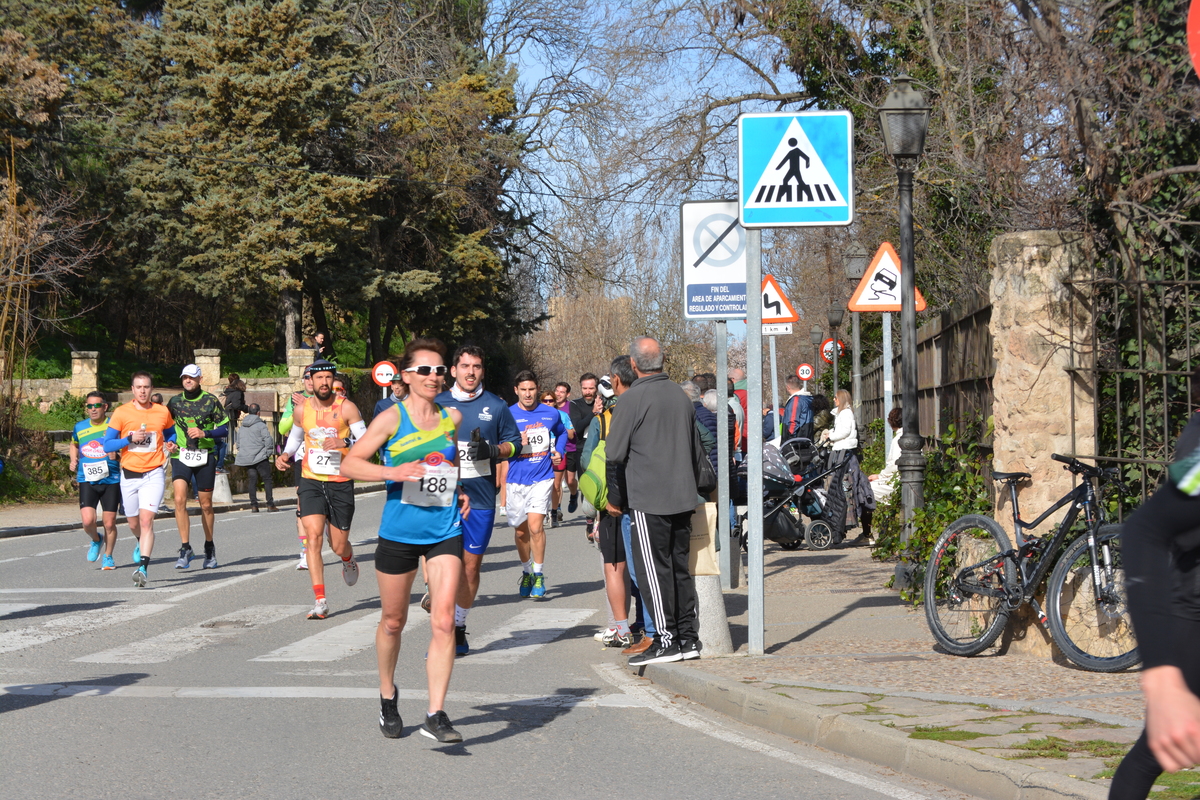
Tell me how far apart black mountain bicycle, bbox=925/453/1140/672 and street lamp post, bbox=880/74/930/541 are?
2.58m

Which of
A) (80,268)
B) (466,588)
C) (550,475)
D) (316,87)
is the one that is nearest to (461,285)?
(316,87)

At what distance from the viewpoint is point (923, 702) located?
649 centimetres

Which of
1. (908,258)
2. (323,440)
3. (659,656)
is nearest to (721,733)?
(659,656)

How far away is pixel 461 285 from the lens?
45125 millimetres

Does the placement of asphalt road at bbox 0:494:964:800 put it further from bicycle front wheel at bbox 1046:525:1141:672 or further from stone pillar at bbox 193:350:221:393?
stone pillar at bbox 193:350:221:393

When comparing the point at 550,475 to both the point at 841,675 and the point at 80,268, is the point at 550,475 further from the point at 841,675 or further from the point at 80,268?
the point at 80,268

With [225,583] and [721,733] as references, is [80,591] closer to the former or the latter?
[225,583]

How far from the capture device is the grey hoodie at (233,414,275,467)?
2267 centimetres

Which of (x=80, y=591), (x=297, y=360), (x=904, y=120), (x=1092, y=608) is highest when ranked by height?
(x=904, y=120)

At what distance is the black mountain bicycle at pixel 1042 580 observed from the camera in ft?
23.5

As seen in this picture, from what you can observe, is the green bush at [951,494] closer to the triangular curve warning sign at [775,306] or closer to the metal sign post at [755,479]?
the metal sign post at [755,479]

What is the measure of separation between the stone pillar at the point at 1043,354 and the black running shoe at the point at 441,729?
13.5 feet

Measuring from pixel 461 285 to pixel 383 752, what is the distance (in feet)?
130

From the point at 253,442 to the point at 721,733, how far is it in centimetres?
1748
